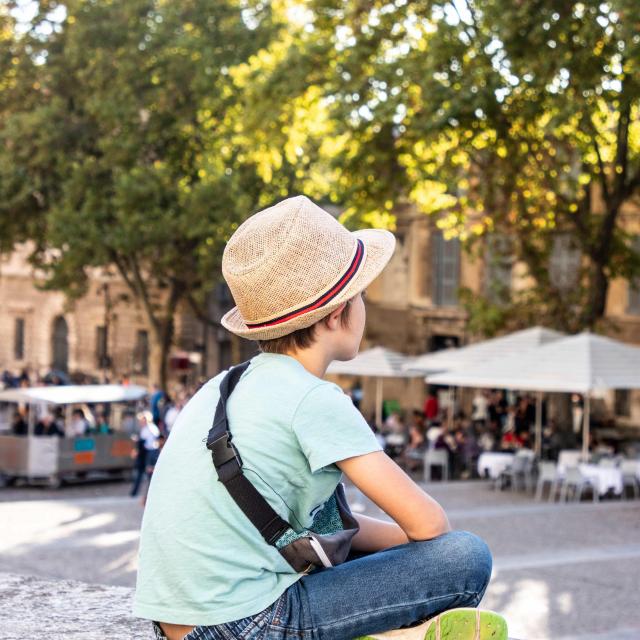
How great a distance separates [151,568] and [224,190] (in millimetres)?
30396

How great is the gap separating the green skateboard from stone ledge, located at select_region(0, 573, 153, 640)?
138 cm

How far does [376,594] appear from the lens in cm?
306

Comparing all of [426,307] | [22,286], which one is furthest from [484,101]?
[22,286]

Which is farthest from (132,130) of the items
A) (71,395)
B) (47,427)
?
(47,427)

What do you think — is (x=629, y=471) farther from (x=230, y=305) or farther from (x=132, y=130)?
(x=230, y=305)

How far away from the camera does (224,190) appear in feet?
109

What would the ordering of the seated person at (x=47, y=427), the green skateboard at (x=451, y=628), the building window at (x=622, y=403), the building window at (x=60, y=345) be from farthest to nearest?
the building window at (x=60, y=345), the building window at (x=622, y=403), the seated person at (x=47, y=427), the green skateboard at (x=451, y=628)

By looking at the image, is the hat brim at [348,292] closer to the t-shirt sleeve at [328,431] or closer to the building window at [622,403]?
the t-shirt sleeve at [328,431]

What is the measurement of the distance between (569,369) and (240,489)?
1696cm

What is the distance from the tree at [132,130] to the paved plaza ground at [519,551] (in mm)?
15675

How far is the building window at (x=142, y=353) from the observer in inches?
1938

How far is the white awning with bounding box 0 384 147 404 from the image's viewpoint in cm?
2555

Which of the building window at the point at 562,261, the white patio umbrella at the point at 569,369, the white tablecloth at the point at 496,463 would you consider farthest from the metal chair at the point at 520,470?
the building window at the point at 562,261

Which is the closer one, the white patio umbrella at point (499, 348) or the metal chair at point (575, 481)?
the metal chair at point (575, 481)
